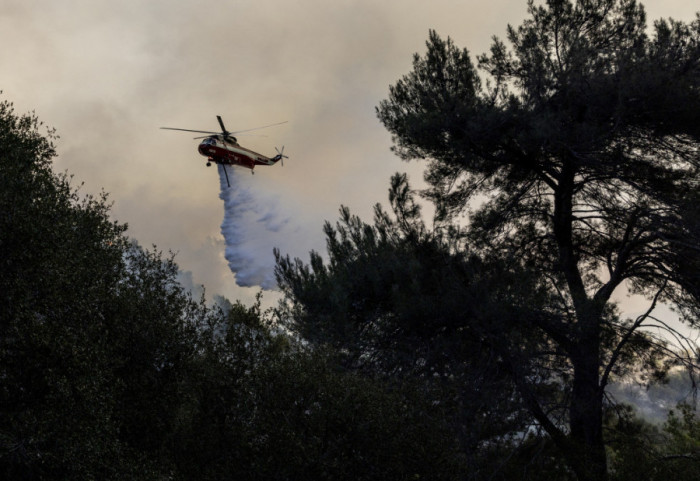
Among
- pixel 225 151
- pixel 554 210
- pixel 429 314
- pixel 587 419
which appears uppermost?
pixel 225 151

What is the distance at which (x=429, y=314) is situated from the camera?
13836mm

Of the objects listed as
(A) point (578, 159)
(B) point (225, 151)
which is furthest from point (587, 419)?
(B) point (225, 151)

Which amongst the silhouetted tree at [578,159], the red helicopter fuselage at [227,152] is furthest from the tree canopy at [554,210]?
the red helicopter fuselage at [227,152]

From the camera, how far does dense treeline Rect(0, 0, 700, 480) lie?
38.4 feet

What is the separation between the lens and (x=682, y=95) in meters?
13.3

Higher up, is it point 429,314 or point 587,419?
point 429,314

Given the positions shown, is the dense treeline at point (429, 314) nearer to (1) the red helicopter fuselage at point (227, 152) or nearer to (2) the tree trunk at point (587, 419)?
(2) the tree trunk at point (587, 419)

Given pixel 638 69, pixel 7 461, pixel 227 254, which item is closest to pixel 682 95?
pixel 638 69

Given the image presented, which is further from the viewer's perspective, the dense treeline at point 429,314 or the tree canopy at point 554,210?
the tree canopy at point 554,210

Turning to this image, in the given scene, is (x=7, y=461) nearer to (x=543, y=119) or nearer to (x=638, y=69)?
(x=543, y=119)

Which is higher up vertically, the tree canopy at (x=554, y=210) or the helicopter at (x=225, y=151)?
the helicopter at (x=225, y=151)

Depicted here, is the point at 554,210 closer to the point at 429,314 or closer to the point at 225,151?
the point at 429,314

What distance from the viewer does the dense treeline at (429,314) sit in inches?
460

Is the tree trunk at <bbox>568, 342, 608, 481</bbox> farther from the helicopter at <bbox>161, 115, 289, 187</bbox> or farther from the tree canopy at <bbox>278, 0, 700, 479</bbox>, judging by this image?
the helicopter at <bbox>161, 115, 289, 187</bbox>
